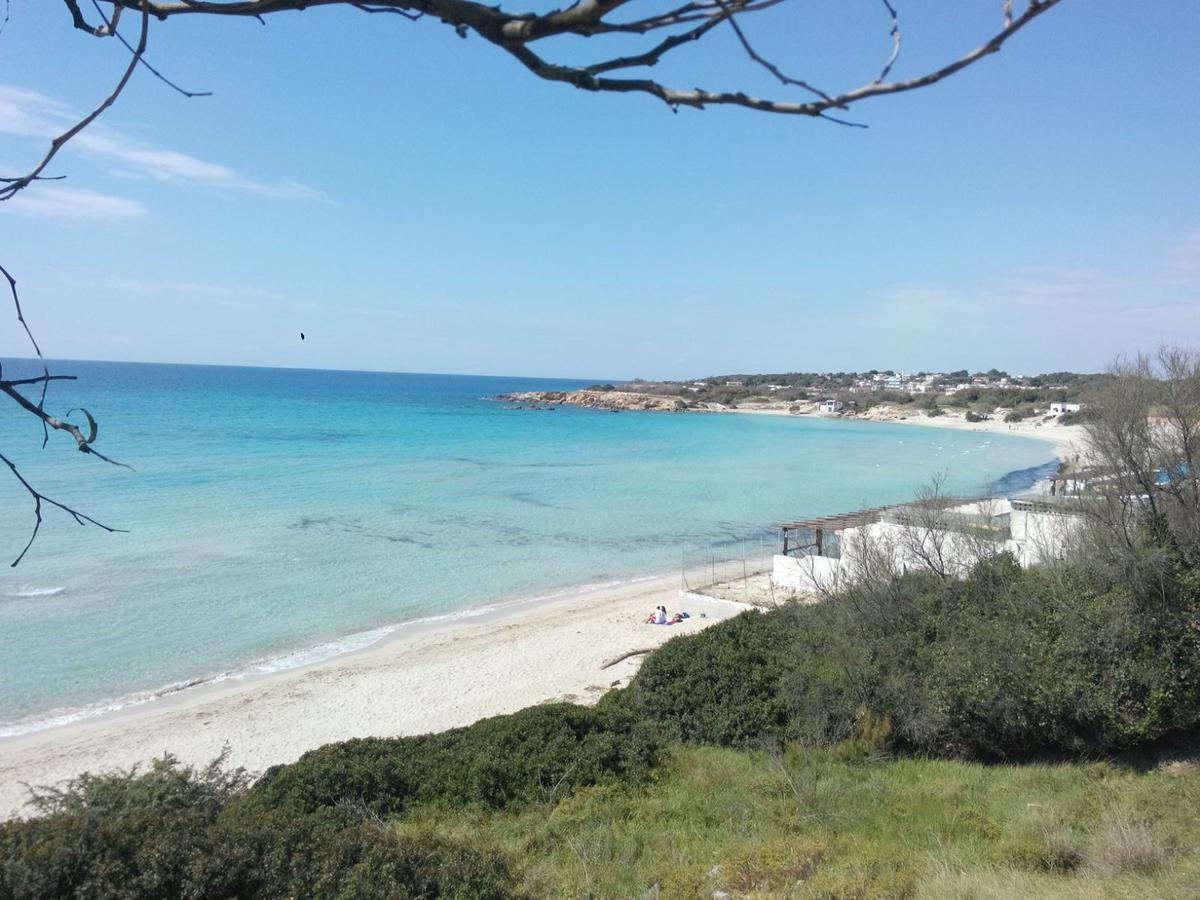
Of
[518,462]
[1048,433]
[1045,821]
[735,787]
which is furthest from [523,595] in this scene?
[1048,433]

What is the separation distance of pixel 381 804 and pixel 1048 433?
96711mm

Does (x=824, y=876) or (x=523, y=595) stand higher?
(x=824, y=876)

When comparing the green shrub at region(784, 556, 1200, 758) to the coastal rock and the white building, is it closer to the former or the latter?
the white building

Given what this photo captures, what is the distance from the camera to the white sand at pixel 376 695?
13008 millimetres

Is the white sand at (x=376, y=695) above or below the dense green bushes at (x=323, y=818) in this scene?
below

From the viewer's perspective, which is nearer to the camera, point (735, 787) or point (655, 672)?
point (735, 787)

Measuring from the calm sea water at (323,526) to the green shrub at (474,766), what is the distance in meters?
9.13

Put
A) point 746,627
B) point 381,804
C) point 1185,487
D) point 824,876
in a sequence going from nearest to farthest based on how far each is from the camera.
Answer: point 824,876, point 381,804, point 1185,487, point 746,627

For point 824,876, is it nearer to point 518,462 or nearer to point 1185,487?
point 1185,487

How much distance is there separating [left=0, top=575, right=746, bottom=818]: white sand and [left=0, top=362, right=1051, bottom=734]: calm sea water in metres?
1.34

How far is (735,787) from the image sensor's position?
845 centimetres

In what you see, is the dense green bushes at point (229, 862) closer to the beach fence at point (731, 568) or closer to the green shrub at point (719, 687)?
the green shrub at point (719, 687)

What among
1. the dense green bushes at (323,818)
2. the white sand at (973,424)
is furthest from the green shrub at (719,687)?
the white sand at (973,424)

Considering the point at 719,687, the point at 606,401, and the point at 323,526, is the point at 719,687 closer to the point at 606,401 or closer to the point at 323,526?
the point at 323,526
